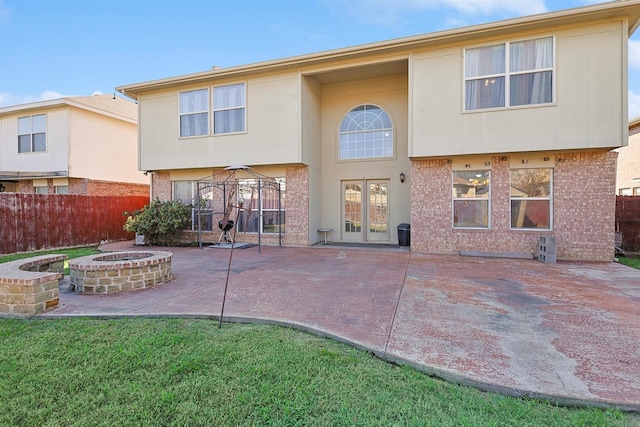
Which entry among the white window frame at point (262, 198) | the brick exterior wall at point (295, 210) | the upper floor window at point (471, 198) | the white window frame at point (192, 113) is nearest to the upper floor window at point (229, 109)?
the white window frame at point (192, 113)

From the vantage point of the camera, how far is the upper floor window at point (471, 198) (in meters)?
9.41

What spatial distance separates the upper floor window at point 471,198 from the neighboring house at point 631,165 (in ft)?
34.7

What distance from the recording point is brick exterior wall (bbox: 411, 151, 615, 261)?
8.47m

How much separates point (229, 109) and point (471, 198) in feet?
27.9

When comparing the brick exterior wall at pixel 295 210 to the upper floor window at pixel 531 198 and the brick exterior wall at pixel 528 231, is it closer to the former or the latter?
the brick exterior wall at pixel 528 231

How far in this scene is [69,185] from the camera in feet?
48.1

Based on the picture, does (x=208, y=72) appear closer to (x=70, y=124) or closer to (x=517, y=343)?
(x=70, y=124)

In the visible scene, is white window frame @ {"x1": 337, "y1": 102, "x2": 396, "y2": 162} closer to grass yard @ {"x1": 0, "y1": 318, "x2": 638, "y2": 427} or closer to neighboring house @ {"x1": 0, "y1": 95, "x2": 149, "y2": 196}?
grass yard @ {"x1": 0, "y1": 318, "x2": 638, "y2": 427}

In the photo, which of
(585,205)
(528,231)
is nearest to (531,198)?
(528,231)

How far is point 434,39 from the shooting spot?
8.92m

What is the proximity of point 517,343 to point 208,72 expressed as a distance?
11.4 m

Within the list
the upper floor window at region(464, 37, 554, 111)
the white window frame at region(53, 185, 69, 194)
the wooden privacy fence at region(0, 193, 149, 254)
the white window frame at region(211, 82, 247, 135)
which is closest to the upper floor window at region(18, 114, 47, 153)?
the white window frame at region(53, 185, 69, 194)

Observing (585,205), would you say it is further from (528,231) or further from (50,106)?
(50,106)

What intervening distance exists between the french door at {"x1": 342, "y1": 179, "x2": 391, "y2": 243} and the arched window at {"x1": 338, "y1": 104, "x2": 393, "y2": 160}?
3.35ft
